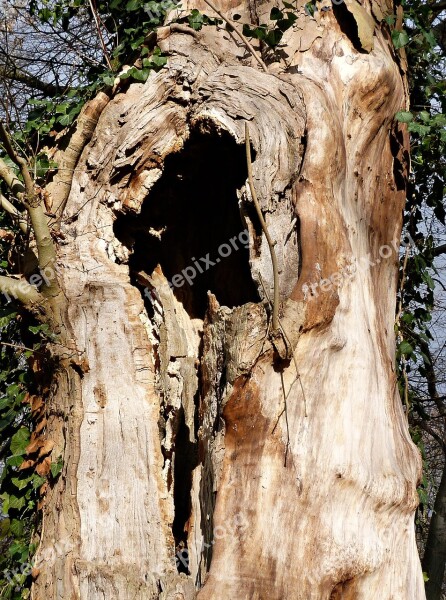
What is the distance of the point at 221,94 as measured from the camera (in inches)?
126

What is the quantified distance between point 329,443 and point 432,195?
2.66 metres

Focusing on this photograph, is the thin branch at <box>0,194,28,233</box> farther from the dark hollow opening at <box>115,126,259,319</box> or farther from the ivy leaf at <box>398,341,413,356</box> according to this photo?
the ivy leaf at <box>398,341,413,356</box>

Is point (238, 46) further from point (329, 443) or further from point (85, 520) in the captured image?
point (85, 520)

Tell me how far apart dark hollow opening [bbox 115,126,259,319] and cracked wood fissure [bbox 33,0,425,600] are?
0.11 feet

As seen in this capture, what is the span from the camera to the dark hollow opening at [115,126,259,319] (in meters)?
3.38

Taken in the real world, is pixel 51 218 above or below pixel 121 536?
above

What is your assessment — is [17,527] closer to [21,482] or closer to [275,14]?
[21,482]

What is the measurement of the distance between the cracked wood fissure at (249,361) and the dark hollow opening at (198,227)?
0.03 m

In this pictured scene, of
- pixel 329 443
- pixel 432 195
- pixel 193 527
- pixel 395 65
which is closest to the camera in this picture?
pixel 329 443

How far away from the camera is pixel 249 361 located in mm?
2646

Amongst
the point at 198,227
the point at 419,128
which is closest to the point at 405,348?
the point at 419,128

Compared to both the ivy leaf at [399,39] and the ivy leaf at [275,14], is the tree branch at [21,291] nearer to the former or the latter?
the ivy leaf at [275,14]

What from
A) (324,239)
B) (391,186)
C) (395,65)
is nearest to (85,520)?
(324,239)

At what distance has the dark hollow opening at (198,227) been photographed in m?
3.38
